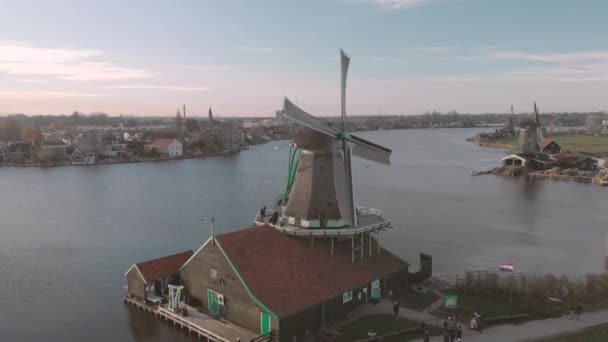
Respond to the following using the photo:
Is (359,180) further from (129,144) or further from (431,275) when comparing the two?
(129,144)

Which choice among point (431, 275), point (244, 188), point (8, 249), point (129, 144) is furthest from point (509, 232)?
point (129, 144)

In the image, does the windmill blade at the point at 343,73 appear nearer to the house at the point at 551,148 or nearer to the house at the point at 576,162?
the house at the point at 576,162

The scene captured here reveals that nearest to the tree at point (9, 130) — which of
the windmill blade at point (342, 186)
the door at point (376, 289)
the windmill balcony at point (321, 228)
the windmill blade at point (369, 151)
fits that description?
→ the windmill balcony at point (321, 228)

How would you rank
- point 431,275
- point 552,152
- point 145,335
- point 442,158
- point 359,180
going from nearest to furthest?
point 145,335
point 431,275
point 359,180
point 552,152
point 442,158

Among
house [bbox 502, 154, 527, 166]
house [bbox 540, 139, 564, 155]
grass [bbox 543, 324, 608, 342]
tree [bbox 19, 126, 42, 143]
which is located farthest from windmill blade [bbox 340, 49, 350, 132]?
tree [bbox 19, 126, 42, 143]

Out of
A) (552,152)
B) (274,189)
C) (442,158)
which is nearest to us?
(274,189)

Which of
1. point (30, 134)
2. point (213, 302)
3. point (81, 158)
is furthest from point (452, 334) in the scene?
point (30, 134)
